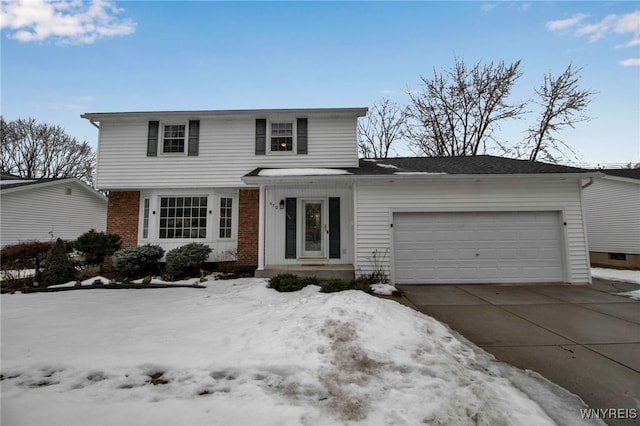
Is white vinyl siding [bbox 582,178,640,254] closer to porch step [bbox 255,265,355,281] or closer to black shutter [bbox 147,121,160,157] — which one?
porch step [bbox 255,265,355,281]

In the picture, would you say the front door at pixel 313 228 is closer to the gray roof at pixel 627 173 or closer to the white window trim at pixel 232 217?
the white window trim at pixel 232 217

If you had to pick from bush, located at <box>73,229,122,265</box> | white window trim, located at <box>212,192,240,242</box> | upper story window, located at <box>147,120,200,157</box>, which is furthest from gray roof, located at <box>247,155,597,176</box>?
bush, located at <box>73,229,122,265</box>

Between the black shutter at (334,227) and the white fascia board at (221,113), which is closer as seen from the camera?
the black shutter at (334,227)

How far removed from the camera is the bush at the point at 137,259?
7.98 m

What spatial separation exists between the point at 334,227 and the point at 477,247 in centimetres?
425

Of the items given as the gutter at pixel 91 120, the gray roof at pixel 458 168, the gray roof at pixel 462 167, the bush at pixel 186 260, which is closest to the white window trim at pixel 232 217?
the bush at pixel 186 260

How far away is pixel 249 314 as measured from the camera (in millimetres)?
4547

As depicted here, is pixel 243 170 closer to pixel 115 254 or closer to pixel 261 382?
pixel 115 254

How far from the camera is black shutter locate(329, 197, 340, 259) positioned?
8695mm

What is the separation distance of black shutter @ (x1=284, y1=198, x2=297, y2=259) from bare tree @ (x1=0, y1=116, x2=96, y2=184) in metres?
27.2

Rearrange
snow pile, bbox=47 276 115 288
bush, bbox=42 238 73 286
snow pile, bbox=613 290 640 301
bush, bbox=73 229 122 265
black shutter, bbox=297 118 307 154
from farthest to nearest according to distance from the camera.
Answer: black shutter, bbox=297 118 307 154 < bush, bbox=73 229 122 265 < bush, bbox=42 238 73 286 < snow pile, bbox=47 276 115 288 < snow pile, bbox=613 290 640 301

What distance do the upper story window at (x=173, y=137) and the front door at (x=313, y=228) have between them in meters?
5.05

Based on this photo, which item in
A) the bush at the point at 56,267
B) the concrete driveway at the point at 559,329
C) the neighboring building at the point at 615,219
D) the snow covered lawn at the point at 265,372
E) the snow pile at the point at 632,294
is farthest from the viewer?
the neighboring building at the point at 615,219

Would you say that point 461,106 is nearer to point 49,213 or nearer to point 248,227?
point 248,227
